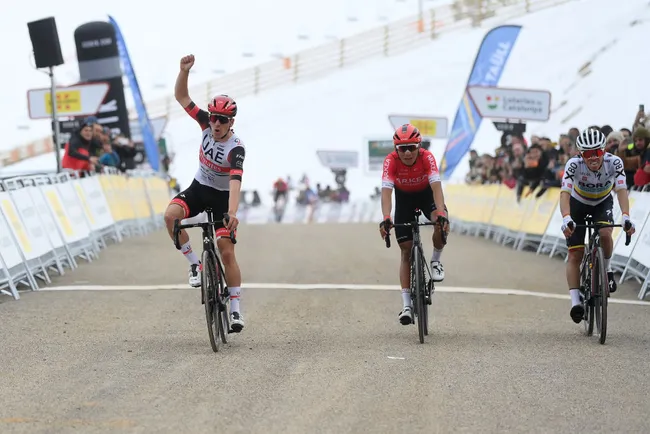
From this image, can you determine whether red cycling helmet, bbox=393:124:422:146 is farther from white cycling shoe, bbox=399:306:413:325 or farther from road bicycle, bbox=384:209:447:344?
white cycling shoe, bbox=399:306:413:325

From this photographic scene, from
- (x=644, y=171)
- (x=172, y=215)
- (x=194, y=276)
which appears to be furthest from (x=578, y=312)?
(x=644, y=171)

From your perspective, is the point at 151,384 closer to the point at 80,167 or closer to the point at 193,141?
the point at 80,167

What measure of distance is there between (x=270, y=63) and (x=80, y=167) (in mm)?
43789

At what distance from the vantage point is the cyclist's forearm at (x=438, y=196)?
962cm

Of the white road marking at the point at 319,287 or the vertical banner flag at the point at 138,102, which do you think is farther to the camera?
the vertical banner flag at the point at 138,102

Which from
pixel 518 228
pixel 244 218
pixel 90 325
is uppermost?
pixel 90 325

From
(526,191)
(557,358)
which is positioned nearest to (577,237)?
(557,358)

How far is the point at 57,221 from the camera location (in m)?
15.6

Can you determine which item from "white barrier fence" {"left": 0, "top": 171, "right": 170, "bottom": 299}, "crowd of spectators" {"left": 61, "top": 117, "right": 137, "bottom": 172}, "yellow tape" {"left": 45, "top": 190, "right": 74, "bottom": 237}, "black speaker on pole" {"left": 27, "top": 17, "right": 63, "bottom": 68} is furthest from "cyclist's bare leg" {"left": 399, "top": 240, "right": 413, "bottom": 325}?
"crowd of spectators" {"left": 61, "top": 117, "right": 137, "bottom": 172}

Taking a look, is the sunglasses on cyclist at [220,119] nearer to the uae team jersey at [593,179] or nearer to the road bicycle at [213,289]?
the road bicycle at [213,289]

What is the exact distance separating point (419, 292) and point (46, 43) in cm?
1109

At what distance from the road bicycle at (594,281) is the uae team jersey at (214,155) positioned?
10.4 feet

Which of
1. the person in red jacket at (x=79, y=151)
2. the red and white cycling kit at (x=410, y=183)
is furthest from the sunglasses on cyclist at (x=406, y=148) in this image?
the person in red jacket at (x=79, y=151)

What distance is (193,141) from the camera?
54906mm
